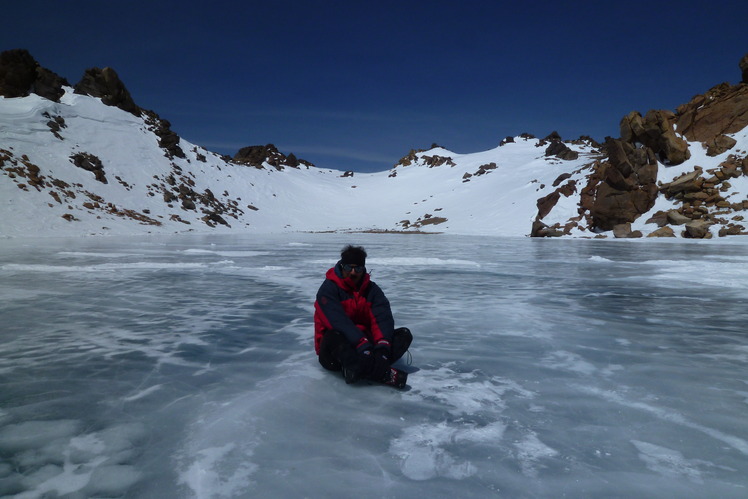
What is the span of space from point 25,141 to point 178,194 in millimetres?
13594

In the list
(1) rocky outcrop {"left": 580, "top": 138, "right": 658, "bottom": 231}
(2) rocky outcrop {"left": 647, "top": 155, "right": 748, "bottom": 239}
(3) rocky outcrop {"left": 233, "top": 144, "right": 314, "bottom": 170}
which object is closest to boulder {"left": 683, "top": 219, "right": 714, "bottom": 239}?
(2) rocky outcrop {"left": 647, "top": 155, "right": 748, "bottom": 239}

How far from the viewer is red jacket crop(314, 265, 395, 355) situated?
13.7 feet

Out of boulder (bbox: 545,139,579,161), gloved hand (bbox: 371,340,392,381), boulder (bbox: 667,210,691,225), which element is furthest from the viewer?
boulder (bbox: 545,139,579,161)

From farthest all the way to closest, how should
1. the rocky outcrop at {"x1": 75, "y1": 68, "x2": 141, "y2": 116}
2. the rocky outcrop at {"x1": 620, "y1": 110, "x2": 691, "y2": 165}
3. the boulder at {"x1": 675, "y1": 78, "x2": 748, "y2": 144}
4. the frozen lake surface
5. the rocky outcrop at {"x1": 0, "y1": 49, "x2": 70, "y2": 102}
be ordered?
the rocky outcrop at {"x1": 75, "y1": 68, "x2": 141, "y2": 116}
the rocky outcrop at {"x1": 0, "y1": 49, "x2": 70, "y2": 102}
the rocky outcrop at {"x1": 620, "y1": 110, "x2": 691, "y2": 165}
the boulder at {"x1": 675, "y1": 78, "x2": 748, "y2": 144}
the frozen lake surface

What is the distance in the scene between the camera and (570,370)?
4398 mm

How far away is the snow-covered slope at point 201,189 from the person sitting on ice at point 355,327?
3236 cm

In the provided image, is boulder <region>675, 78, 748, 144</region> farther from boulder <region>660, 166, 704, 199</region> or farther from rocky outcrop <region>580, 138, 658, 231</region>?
boulder <region>660, 166, 704, 199</region>

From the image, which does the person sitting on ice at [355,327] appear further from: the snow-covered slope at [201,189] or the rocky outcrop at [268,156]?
the rocky outcrop at [268,156]

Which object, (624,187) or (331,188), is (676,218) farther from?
(331,188)

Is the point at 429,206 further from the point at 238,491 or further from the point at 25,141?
the point at 238,491

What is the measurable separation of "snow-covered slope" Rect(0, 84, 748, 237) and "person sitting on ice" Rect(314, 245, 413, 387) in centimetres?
3236

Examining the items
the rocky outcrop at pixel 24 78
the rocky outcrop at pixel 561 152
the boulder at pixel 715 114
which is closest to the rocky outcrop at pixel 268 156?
the rocky outcrop at pixel 24 78

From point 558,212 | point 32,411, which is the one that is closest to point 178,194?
point 558,212

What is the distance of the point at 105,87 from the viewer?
54.6 metres
